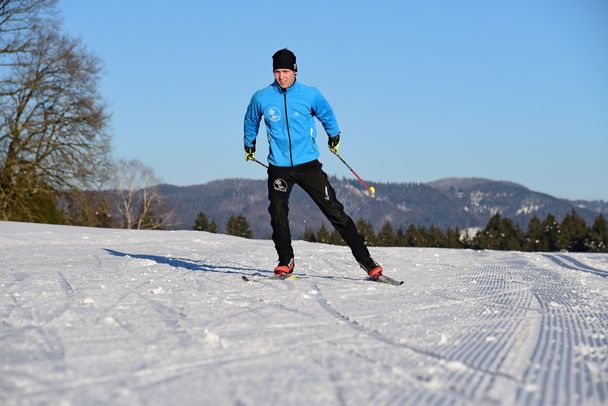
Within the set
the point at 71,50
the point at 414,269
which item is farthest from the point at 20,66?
the point at 414,269

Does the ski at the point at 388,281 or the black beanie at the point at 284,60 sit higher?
the black beanie at the point at 284,60

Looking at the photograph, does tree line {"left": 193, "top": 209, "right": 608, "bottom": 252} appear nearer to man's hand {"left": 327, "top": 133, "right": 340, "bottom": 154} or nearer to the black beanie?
man's hand {"left": 327, "top": 133, "right": 340, "bottom": 154}

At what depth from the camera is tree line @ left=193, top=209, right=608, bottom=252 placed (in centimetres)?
7525

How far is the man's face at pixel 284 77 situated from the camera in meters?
5.94

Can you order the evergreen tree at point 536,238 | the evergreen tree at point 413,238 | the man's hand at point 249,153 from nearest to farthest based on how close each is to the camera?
the man's hand at point 249,153
the evergreen tree at point 536,238
the evergreen tree at point 413,238

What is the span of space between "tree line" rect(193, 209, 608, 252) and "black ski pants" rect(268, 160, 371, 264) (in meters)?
70.6

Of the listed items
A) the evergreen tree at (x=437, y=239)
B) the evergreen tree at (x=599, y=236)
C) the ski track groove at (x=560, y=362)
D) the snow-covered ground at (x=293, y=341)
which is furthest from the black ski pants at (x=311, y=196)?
the evergreen tree at (x=437, y=239)

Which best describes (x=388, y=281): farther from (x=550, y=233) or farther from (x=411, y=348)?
(x=550, y=233)

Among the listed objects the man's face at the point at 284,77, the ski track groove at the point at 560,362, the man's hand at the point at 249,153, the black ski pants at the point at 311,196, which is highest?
the man's face at the point at 284,77

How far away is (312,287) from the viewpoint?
5.39 meters

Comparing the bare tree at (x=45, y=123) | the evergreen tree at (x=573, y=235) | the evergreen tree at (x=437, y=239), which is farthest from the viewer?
the evergreen tree at (x=437, y=239)

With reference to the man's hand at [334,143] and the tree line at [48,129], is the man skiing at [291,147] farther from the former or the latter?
the tree line at [48,129]

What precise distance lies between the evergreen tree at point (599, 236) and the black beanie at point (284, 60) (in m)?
73.3

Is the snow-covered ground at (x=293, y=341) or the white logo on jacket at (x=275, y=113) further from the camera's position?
the white logo on jacket at (x=275, y=113)
